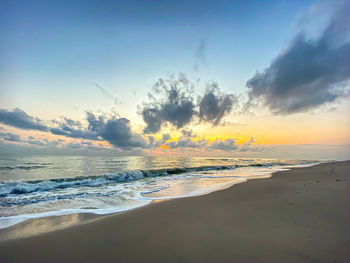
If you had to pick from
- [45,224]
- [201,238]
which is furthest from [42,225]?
[201,238]

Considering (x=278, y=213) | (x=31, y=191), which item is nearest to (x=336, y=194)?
(x=278, y=213)

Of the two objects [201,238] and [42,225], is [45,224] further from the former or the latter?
[201,238]

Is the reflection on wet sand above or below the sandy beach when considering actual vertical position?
below

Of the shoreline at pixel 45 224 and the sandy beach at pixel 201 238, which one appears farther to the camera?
the shoreline at pixel 45 224

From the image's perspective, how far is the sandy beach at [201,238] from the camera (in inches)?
101

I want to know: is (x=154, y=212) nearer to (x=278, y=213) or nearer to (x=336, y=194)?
(x=278, y=213)

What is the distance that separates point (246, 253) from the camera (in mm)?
2582

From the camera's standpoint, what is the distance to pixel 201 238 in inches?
122

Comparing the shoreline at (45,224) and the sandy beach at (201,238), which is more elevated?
the sandy beach at (201,238)

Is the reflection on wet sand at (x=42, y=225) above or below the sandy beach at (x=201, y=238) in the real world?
below

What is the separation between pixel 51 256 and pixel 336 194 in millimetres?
9090

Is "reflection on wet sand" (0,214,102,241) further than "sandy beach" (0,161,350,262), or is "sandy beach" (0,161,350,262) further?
"reflection on wet sand" (0,214,102,241)

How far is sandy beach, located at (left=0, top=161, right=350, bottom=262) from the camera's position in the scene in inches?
101

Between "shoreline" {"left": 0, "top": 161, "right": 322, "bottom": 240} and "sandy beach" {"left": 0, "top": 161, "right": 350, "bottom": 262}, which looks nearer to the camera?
"sandy beach" {"left": 0, "top": 161, "right": 350, "bottom": 262}
